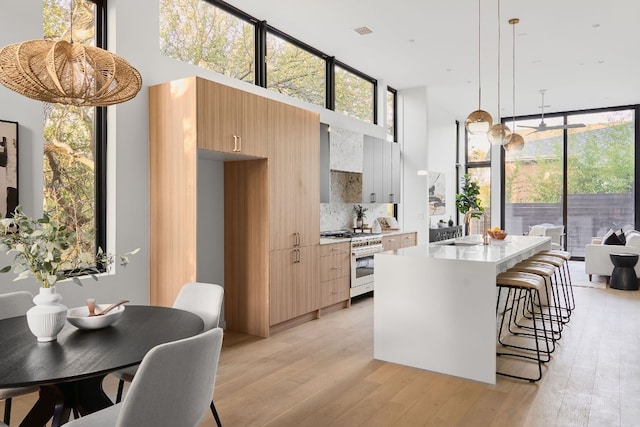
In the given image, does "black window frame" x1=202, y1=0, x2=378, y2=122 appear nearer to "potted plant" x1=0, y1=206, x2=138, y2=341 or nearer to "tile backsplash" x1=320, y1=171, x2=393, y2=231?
"tile backsplash" x1=320, y1=171, x2=393, y2=231

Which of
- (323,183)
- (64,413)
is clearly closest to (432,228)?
(323,183)

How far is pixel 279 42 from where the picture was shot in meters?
5.64

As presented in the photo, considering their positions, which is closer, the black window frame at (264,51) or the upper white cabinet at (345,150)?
the black window frame at (264,51)

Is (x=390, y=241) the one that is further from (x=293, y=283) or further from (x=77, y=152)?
(x=77, y=152)

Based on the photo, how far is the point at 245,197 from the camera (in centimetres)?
462

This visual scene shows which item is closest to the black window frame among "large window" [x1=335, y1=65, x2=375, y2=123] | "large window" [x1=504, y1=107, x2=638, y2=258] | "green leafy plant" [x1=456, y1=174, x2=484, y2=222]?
"large window" [x1=335, y1=65, x2=375, y2=123]

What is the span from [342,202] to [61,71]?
483 cm

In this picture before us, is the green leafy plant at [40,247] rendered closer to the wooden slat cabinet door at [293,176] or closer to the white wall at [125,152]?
the white wall at [125,152]

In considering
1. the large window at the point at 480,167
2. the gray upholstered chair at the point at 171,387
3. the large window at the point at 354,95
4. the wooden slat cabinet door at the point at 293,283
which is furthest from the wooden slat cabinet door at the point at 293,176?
the large window at the point at 480,167

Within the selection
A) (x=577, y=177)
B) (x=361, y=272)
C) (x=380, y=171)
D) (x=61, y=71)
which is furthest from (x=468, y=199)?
(x=61, y=71)

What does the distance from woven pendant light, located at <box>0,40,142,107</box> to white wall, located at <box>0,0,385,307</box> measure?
1.15 metres

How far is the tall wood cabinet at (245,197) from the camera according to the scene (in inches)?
148

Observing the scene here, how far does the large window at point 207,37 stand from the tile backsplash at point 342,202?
2049mm

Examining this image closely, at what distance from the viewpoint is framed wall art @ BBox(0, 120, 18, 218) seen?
3.09m
